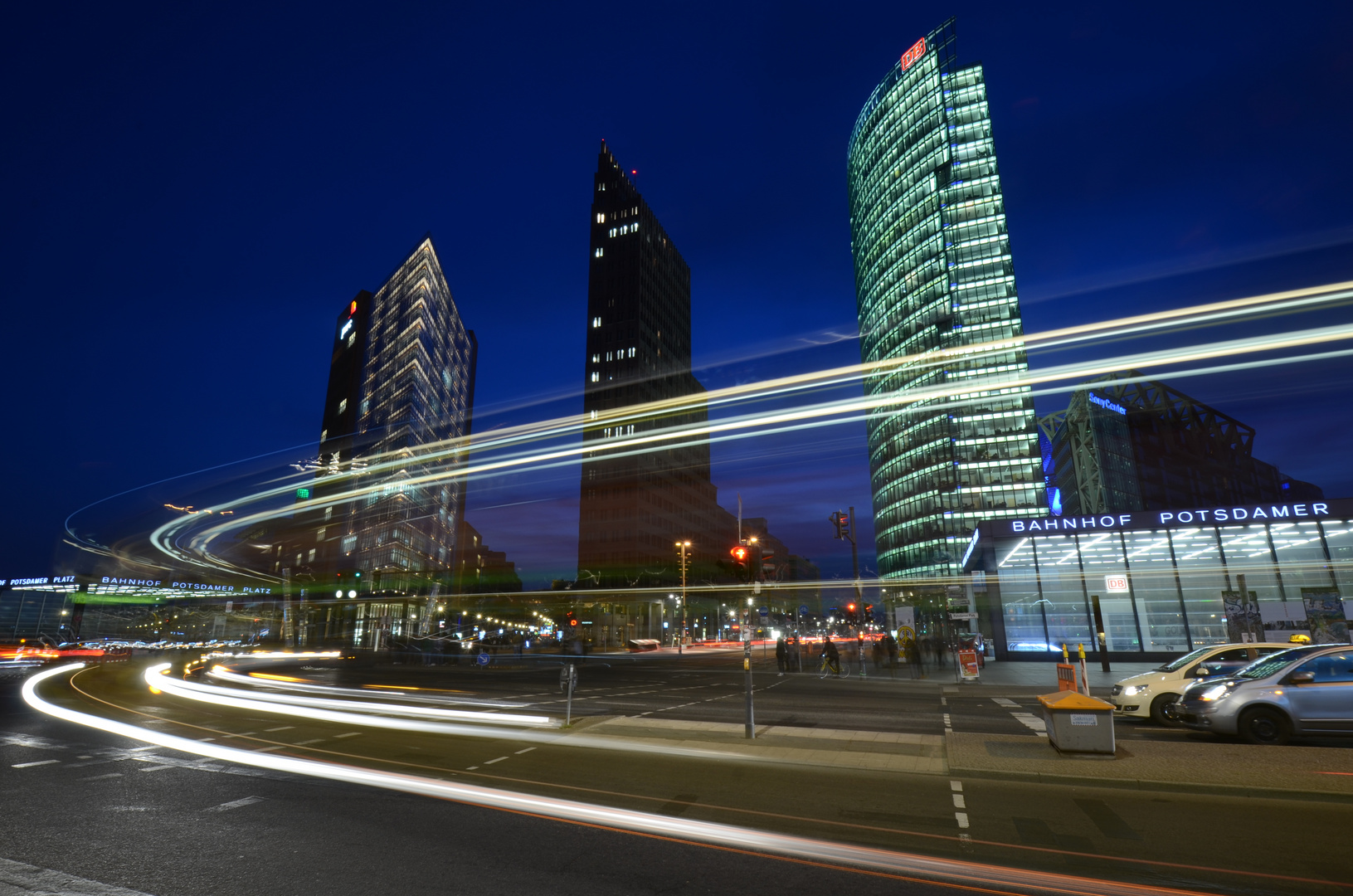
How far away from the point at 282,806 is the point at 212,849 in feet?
5.76

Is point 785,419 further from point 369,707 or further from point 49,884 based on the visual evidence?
point 49,884

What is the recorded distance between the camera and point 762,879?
5.86 metres

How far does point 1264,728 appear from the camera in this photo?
472 inches

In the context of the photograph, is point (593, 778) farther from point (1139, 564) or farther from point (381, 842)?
point (1139, 564)

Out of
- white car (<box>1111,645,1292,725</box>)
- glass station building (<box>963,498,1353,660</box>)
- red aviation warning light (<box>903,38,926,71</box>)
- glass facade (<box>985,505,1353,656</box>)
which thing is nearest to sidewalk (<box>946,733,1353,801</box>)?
white car (<box>1111,645,1292,725</box>)

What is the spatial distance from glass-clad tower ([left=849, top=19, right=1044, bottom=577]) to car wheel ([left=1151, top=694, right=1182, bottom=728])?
83.9 metres

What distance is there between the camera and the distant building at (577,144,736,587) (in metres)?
105

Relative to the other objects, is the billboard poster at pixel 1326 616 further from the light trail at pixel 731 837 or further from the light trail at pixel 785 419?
the light trail at pixel 731 837

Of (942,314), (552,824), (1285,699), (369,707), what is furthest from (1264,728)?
(942,314)

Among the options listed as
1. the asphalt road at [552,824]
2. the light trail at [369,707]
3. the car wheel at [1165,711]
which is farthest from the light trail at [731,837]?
the car wheel at [1165,711]

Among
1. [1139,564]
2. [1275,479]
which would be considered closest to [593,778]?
[1139,564]

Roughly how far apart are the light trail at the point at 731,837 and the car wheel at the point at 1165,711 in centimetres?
1134

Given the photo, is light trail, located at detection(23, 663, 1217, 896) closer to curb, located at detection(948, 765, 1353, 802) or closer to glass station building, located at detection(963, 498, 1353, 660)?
curb, located at detection(948, 765, 1353, 802)

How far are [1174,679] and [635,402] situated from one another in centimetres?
10234
